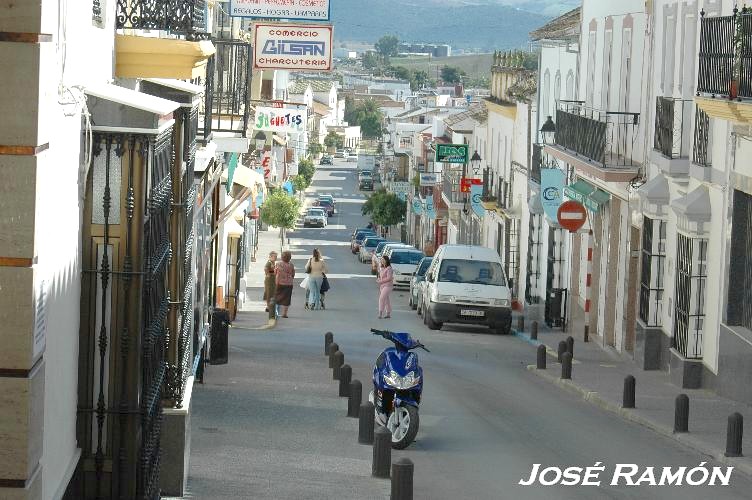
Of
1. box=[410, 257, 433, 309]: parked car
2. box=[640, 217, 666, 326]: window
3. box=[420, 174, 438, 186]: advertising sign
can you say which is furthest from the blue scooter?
box=[420, 174, 438, 186]: advertising sign

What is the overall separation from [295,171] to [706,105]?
118867mm

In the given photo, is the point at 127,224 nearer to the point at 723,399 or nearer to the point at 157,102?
the point at 157,102

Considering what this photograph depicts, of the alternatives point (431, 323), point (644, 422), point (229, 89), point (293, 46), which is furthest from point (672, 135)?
point (431, 323)

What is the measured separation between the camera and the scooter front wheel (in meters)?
16.0

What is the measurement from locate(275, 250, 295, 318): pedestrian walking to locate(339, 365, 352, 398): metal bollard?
12825 mm

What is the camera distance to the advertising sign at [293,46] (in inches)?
982

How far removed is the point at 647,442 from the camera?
17203mm

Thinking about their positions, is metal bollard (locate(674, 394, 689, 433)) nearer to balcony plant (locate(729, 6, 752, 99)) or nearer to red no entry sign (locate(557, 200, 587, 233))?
balcony plant (locate(729, 6, 752, 99))

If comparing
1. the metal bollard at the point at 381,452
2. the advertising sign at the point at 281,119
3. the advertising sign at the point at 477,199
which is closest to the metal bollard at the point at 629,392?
the metal bollard at the point at 381,452

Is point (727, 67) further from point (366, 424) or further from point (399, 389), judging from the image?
point (366, 424)

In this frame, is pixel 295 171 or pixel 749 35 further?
pixel 295 171

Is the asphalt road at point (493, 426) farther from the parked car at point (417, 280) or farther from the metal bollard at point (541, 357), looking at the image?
the parked car at point (417, 280)

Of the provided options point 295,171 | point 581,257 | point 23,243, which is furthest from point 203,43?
point 295,171

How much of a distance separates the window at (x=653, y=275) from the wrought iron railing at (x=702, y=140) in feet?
10.5
